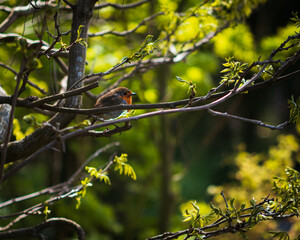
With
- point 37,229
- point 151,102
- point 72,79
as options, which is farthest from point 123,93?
point 151,102

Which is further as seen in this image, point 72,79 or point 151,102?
point 151,102

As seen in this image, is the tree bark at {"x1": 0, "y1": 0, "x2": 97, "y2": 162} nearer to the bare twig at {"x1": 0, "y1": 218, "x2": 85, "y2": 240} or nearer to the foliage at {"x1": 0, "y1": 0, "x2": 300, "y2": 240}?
the foliage at {"x1": 0, "y1": 0, "x2": 300, "y2": 240}

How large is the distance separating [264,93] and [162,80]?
5020mm

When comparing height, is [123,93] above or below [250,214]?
above

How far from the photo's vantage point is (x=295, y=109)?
1.46 m

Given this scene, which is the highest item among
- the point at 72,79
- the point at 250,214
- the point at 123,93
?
the point at 123,93

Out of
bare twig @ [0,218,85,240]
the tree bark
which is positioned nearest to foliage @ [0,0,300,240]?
the tree bark

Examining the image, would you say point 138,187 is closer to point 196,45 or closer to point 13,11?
point 196,45

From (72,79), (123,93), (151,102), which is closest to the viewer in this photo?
(72,79)

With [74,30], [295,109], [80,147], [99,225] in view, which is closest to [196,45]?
[74,30]

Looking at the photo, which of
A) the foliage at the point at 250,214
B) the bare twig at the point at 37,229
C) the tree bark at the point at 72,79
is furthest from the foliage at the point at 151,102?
the foliage at the point at 250,214

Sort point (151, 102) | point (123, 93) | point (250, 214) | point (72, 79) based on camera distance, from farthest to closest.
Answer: point (151, 102)
point (123, 93)
point (72, 79)
point (250, 214)

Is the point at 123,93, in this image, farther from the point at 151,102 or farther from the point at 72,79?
the point at 151,102

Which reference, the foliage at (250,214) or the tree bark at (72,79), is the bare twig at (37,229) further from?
the foliage at (250,214)
